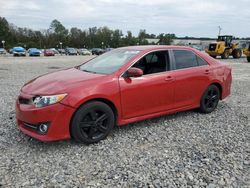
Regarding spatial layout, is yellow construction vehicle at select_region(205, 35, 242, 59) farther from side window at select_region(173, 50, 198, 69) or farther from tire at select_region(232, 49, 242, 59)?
side window at select_region(173, 50, 198, 69)

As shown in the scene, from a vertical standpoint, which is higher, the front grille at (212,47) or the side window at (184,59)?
the side window at (184,59)

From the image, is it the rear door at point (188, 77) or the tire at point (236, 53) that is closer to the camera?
the rear door at point (188, 77)

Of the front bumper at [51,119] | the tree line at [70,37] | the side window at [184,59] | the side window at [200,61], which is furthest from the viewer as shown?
the tree line at [70,37]

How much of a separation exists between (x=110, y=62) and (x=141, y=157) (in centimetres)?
194

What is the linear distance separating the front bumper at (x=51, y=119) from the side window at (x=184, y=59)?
7.88ft

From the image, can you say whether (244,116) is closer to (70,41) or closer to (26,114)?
(26,114)

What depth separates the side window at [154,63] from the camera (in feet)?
15.4

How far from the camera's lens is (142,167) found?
11.1ft

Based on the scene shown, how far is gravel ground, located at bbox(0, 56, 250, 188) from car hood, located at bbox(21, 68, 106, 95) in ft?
2.70

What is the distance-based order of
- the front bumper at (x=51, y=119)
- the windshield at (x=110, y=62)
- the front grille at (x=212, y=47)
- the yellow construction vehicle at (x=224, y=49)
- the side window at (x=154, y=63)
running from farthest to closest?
the front grille at (x=212, y=47) → the yellow construction vehicle at (x=224, y=49) → the side window at (x=154, y=63) → the windshield at (x=110, y=62) → the front bumper at (x=51, y=119)

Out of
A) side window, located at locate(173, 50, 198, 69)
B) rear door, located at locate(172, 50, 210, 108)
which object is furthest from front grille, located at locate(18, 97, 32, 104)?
side window, located at locate(173, 50, 198, 69)

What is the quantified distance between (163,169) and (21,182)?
1694 mm

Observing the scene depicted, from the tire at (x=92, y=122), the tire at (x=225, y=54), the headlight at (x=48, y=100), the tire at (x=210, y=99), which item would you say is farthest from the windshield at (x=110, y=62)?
the tire at (x=225, y=54)

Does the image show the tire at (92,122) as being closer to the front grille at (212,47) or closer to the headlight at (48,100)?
the headlight at (48,100)
